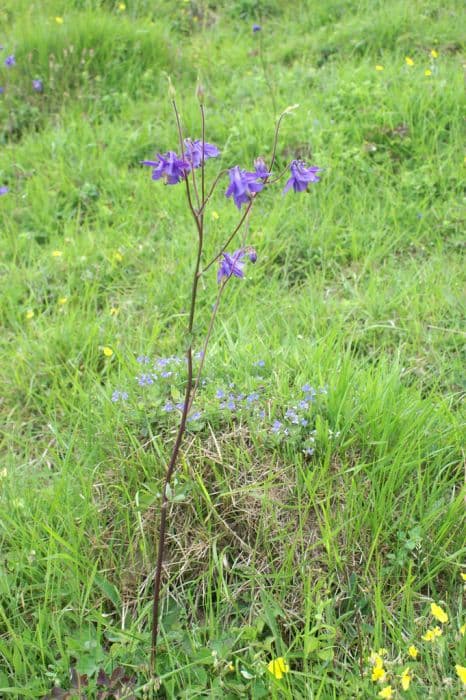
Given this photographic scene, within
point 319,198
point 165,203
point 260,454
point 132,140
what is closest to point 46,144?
point 132,140

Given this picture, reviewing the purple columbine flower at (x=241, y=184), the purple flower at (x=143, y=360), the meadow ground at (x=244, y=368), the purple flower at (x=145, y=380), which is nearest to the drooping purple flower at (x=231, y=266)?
the purple columbine flower at (x=241, y=184)

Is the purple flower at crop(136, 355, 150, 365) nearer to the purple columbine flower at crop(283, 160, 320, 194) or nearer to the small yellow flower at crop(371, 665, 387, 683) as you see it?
the purple columbine flower at crop(283, 160, 320, 194)

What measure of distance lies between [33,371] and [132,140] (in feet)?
6.09

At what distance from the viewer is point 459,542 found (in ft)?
6.11

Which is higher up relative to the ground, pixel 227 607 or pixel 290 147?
pixel 290 147

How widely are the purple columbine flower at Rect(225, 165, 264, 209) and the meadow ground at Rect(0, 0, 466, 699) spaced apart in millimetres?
683

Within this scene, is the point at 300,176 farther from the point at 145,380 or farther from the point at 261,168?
the point at 145,380

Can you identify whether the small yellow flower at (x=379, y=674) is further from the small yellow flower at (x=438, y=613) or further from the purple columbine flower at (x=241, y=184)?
the purple columbine flower at (x=241, y=184)

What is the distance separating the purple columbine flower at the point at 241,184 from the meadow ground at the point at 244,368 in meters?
0.68

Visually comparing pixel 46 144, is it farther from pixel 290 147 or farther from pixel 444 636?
pixel 444 636

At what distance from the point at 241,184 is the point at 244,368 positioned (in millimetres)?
1046

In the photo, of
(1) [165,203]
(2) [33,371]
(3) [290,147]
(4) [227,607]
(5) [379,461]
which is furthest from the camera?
(3) [290,147]

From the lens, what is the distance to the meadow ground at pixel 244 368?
1.72 metres

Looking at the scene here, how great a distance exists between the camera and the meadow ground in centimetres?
172
